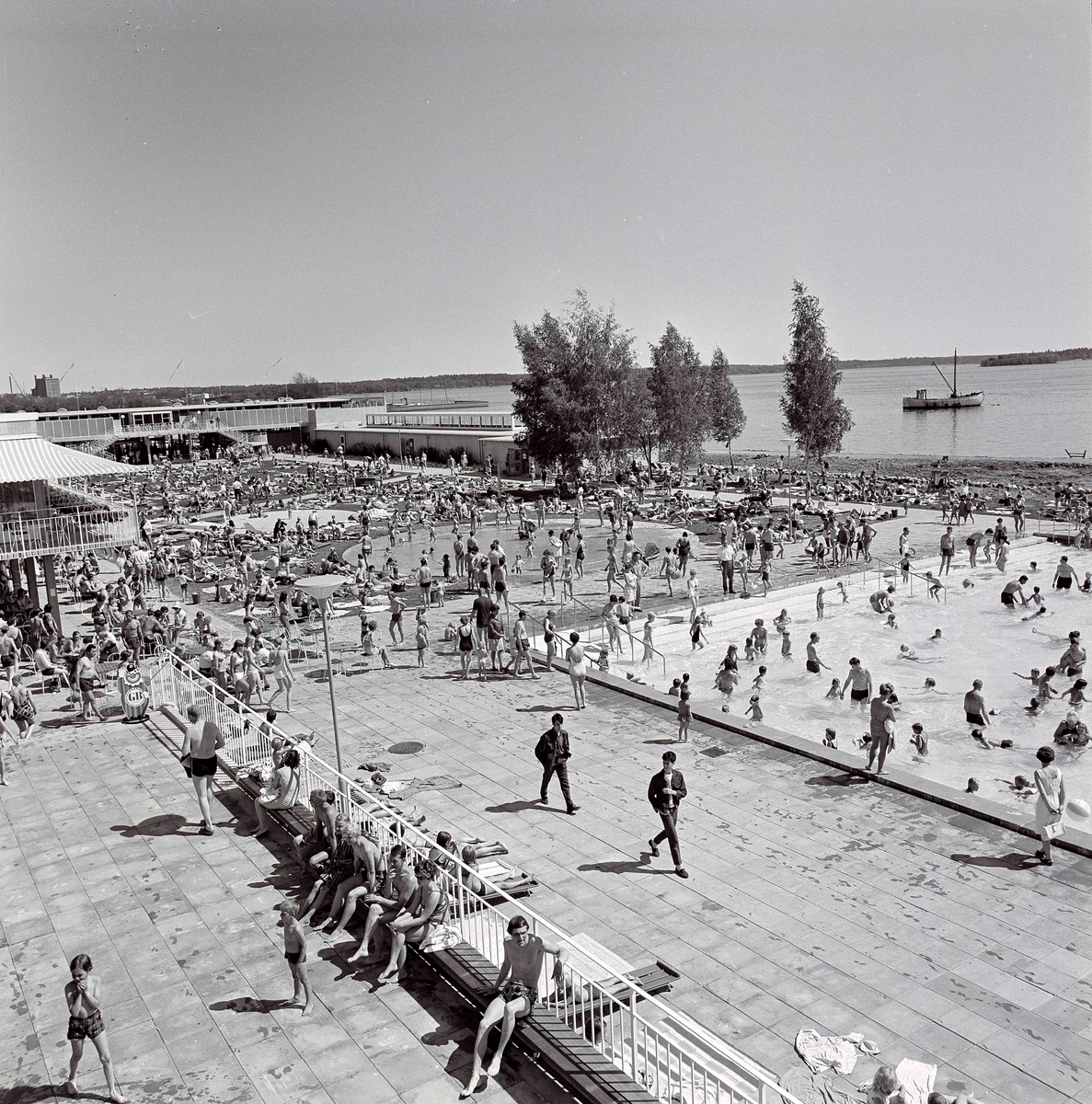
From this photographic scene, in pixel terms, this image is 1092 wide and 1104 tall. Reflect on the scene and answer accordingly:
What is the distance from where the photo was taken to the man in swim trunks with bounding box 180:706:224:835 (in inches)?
401

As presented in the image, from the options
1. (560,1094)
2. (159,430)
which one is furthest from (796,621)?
(159,430)

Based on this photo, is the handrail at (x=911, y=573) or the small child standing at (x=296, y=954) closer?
the small child standing at (x=296, y=954)

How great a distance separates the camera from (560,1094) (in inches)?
235

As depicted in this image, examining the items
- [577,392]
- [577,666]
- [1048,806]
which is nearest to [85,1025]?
[1048,806]

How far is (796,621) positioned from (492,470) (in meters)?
38.2

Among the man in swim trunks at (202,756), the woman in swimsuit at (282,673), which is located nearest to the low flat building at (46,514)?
the woman in swimsuit at (282,673)

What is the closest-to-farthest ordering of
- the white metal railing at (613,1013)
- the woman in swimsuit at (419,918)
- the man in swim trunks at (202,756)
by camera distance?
the white metal railing at (613,1013)
the woman in swimsuit at (419,918)
the man in swim trunks at (202,756)

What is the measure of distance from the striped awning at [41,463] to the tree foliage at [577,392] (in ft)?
83.8

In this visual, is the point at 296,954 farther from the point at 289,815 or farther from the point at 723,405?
the point at 723,405

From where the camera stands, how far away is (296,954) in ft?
22.6

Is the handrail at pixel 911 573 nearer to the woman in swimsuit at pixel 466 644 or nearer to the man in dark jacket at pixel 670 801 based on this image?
the woman in swimsuit at pixel 466 644

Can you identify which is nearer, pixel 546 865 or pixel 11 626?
pixel 546 865

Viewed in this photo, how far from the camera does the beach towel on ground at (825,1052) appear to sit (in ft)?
19.7

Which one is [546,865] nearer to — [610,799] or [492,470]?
[610,799]
